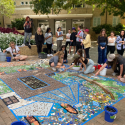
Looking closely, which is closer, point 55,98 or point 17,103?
point 17,103

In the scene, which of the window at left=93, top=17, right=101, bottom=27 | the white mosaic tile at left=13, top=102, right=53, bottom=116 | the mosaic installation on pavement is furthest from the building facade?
the white mosaic tile at left=13, top=102, right=53, bottom=116

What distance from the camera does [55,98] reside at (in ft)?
13.2

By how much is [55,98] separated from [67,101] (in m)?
0.35

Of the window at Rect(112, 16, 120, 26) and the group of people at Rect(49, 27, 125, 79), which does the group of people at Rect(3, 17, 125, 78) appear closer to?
the group of people at Rect(49, 27, 125, 79)

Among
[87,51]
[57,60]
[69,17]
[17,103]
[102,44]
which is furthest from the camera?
[69,17]

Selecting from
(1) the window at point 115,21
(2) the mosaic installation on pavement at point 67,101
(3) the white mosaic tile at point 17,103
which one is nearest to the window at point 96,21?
(1) the window at point 115,21

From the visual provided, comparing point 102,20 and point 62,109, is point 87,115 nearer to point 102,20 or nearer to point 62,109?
point 62,109

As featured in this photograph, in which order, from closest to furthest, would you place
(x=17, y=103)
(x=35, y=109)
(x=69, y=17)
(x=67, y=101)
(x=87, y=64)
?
(x=35, y=109) → (x=17, y=103) → (x=67, y=101) → (x=87, y=64) → (x=69, y=17)

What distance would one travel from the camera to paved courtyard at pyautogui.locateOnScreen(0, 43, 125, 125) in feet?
10.4

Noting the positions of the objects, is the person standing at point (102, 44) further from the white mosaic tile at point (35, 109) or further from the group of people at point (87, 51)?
the white mosaic tile at point (35, 109)

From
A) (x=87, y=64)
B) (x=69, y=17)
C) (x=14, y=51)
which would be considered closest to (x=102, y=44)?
(x=87, y=64)

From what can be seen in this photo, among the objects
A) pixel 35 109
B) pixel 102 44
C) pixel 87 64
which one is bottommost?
pixel 35 109

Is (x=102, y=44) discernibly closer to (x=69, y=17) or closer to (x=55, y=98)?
(x=55, y=98)

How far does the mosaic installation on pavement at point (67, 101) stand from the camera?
3.20 meters
